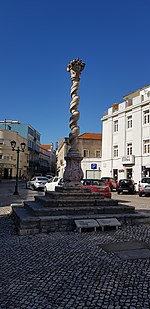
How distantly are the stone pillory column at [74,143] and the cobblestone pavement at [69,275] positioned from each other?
9.79 feet

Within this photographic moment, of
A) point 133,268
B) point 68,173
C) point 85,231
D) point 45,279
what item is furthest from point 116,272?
point 68,173

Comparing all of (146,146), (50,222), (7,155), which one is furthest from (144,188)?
(7,155)

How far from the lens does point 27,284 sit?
146 inches

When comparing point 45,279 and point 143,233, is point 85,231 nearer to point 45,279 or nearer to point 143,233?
point 143,233

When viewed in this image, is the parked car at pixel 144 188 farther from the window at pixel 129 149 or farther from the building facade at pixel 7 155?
the building facade at pixel 7 155

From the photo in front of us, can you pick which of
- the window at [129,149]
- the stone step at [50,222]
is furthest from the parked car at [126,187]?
the stone step at [50,222]

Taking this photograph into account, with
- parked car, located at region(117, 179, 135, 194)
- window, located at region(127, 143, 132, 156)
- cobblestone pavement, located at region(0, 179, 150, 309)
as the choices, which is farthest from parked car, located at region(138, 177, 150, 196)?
cobblestone pavement, located at region(0, 179, 150, 309)

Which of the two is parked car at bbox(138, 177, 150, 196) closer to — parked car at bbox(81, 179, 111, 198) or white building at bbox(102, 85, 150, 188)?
white building at bbox(102, 85, 150, 188)

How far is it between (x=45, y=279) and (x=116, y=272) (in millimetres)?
→ 1125

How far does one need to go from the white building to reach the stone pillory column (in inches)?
887

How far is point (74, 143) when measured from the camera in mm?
9547

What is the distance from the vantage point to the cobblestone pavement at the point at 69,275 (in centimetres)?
321

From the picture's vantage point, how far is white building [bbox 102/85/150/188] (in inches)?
1239

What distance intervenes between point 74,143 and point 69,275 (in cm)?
599
